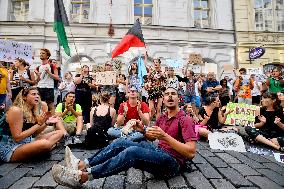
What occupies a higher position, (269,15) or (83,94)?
(269,15)

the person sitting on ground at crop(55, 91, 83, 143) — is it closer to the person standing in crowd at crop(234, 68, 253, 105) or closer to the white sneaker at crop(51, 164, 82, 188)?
the white sneaker at crop(51, 164, 82, 188)

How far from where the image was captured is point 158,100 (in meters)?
Answer: 7.97

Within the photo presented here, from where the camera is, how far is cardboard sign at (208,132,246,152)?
16.3 feet

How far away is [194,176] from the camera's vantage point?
329 cm

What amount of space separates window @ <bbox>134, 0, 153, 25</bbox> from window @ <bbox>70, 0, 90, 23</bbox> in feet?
8.91

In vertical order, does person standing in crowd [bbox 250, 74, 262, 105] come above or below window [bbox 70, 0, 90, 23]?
below

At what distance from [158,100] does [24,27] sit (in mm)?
10023

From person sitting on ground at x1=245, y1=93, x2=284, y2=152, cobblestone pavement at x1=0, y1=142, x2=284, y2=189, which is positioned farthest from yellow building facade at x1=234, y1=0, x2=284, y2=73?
cobblestone pavement at x1=0, y1=142, x2=284, y2=189

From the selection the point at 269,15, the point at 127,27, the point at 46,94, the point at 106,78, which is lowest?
the point at 46,94

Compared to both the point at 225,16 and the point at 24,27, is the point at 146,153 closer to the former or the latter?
the point at 24,27

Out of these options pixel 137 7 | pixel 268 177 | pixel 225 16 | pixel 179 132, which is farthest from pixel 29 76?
pixel 225 16

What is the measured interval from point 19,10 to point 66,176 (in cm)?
1478

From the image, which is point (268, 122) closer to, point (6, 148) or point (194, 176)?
point (194, 176)

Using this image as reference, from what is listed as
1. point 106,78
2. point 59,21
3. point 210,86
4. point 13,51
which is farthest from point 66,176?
point 210,86
